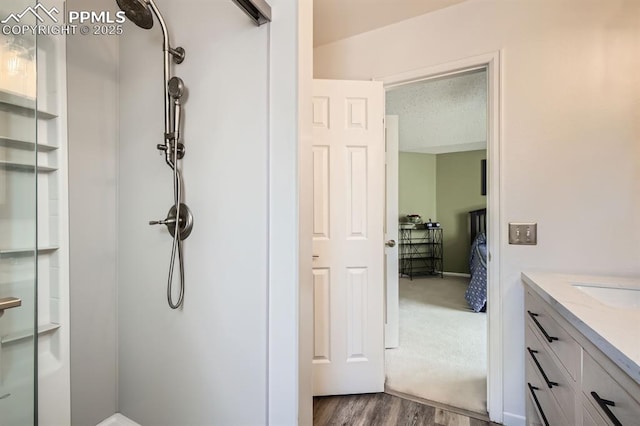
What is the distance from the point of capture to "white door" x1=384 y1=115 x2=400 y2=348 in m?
2.47

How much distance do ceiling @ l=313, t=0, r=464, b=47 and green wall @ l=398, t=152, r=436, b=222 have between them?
397 centimetres

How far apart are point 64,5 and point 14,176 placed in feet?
2.96

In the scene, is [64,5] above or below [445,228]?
above

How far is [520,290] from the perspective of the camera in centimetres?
161

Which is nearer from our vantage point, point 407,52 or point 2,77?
point 2,77

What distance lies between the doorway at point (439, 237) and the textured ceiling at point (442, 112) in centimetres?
1

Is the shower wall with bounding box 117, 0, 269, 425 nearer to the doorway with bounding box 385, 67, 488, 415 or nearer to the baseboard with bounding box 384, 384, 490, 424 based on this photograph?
the baseboard with bounding box 384, 384, 490, 424

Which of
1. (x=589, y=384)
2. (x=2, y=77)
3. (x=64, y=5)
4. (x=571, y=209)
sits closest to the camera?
(x=589, y=384)

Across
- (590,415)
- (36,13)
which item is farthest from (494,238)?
(36,13)

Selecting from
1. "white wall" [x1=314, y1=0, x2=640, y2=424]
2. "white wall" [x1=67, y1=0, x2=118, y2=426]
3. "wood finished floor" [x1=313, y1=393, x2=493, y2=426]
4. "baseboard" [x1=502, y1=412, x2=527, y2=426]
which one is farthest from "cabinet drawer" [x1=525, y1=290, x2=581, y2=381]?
"white wall" [x1=67, y1=0, x2=118, y2=426]

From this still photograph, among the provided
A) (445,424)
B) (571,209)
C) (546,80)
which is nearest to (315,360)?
(445,424)

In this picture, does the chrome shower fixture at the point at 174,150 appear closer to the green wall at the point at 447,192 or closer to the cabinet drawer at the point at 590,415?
the cabinet drawer at the point at 590,415

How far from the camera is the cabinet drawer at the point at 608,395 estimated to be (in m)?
0.64

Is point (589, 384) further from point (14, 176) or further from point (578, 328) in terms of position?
point (14, 176)
